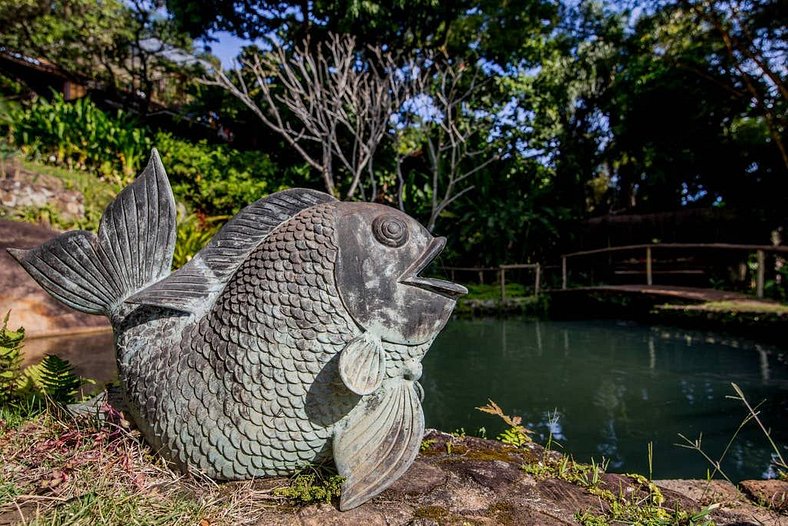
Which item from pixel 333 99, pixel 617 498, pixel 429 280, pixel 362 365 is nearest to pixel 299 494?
pixel 362 365

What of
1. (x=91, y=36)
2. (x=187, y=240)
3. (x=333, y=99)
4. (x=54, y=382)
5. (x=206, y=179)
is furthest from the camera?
(x=91, y=36)

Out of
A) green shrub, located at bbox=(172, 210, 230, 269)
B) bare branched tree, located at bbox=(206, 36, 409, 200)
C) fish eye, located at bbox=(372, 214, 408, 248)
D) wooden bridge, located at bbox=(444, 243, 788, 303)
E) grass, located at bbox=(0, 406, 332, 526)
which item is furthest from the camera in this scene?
wooden bridge, located at bbox=(444, 243, 788, 303)

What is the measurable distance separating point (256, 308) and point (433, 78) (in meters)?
11.1

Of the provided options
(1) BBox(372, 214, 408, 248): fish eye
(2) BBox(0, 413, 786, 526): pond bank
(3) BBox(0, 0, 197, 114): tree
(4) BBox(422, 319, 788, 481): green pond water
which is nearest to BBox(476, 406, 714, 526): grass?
(2) BBox(0, 413, 786, 526): pond bank

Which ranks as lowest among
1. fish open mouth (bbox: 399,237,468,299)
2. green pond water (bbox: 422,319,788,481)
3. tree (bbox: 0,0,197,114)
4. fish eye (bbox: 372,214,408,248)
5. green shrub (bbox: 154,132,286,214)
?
green pond water (bbox: 422,319,788,481)

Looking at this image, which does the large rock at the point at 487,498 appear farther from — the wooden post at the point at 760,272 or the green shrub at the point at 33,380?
the wooden post at the point at 760,272

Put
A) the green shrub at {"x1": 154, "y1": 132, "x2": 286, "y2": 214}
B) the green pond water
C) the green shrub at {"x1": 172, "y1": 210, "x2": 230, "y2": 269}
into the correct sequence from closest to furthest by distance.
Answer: the green pond water, the green shrub at {"x1": 172, "y1": 210, "x2": 230, "y2": 269}, the green shrub at {"x1": 154, "y1": 132, "x2": 286, "y2": 214}

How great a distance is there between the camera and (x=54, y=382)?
2256 millimetres

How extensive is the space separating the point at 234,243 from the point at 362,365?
29.3 inches

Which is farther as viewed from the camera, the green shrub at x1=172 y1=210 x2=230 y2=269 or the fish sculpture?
the green shrub at x1=172 y1=210 x2=230 y2=269

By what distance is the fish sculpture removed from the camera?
1.59m

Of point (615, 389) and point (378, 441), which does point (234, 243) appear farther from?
point (615, 389)

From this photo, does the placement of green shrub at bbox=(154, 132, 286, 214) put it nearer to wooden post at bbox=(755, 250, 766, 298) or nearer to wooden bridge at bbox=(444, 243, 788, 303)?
wooden bridge at bbox=(444, 243, 788, 303)

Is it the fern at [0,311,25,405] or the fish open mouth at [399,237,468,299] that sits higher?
the fish open mouth at [399,237,468,299]
